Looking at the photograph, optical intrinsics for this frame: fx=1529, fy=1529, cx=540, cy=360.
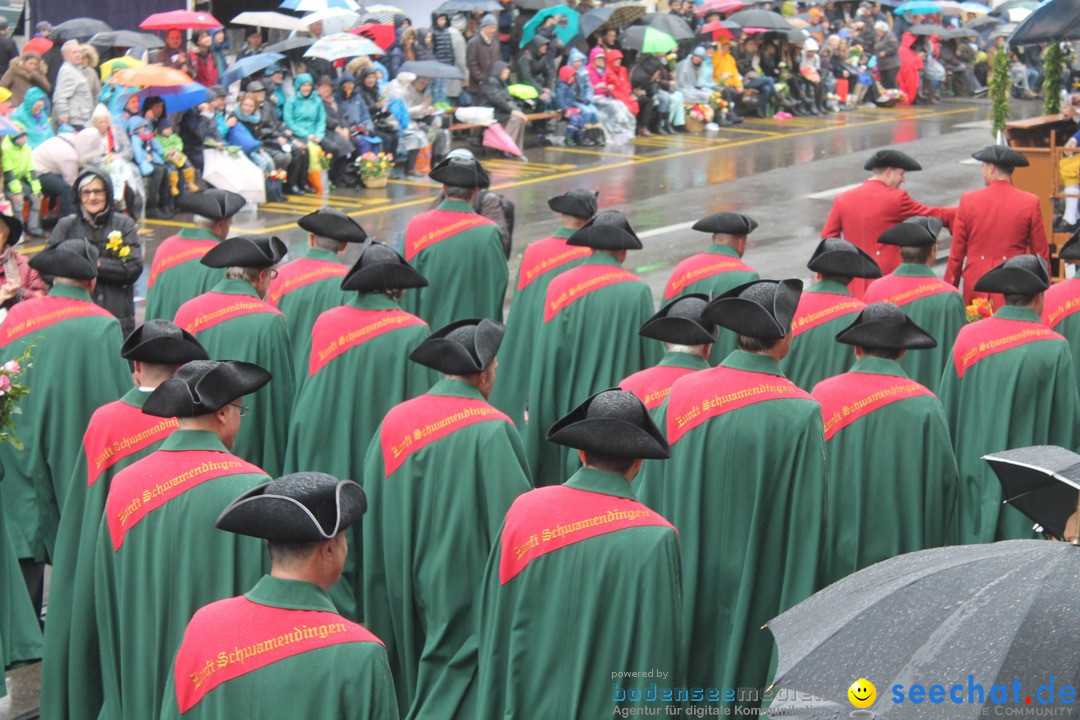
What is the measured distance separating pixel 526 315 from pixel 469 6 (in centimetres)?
1800

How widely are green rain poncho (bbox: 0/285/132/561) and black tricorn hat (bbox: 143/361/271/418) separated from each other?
2451 millimetres

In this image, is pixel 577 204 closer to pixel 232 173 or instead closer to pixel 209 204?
pixel 209 204

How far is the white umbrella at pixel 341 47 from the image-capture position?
23.0 m

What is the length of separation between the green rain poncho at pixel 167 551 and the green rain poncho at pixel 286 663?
114 cm

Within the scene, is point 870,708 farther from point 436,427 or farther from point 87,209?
point 87,209

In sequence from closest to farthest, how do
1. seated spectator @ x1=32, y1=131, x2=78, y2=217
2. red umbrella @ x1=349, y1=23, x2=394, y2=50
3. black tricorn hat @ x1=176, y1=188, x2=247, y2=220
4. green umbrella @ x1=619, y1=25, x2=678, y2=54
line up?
black tricorn hat @ x1=176, y1=188, x2=247, y2=220 < seated spectator @ x1=32, y1=131, x2=78, y2=217 < red umbrella @ x1=349, y1=23, x2=394, y2=50 < green umbrella @ x1=619, y1=25, x2=678, y2=54

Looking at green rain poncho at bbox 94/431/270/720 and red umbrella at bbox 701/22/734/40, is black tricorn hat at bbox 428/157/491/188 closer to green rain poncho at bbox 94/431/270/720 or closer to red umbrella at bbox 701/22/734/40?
green rain poncho at bbox 94/431/270/720

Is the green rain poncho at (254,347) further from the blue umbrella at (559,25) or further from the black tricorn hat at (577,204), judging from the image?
the blue umbrella at (559,25)

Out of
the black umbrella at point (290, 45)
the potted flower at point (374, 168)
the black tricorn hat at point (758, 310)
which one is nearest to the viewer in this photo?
the black tricorn hat at point (758, 310)

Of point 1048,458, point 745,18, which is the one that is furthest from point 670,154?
point 1048,458

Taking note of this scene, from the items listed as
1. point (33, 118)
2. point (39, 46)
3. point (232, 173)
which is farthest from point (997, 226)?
point (39, 46)

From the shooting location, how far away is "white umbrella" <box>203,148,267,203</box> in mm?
20625

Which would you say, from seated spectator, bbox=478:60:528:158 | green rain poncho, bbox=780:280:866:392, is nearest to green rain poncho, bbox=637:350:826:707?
green rain poncho, bbox=780:280:866:392

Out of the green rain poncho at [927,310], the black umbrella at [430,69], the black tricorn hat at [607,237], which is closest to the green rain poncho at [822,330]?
the green rain poncho at [927,310]
